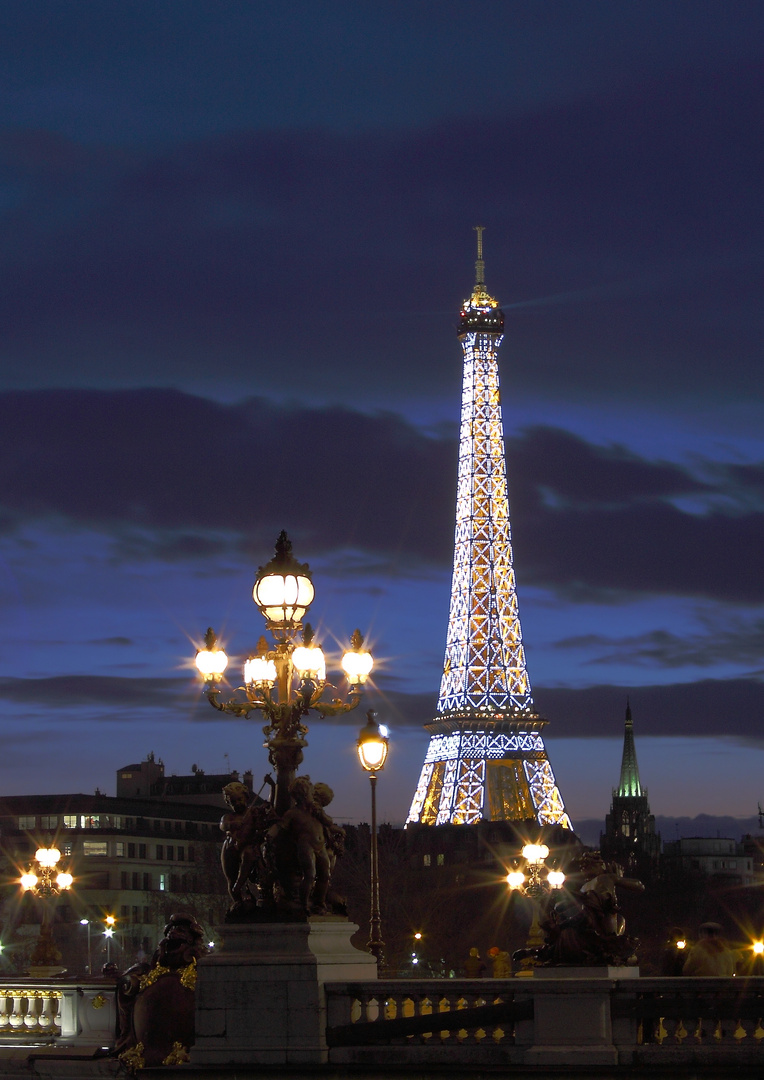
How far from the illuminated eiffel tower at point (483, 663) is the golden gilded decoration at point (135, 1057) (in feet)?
381

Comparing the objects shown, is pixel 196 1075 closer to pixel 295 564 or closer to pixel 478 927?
pixel 295 564

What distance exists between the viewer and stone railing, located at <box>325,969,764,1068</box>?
20.8 m

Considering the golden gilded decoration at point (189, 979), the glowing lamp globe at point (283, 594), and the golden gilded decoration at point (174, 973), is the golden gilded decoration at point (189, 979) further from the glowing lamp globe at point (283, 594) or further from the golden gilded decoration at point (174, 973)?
the glowing lamp globe at point (283, 594)

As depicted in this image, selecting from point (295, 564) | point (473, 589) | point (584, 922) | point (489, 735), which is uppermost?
point (473, 589)

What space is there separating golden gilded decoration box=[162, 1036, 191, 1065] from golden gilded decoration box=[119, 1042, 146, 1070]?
34 centimetres

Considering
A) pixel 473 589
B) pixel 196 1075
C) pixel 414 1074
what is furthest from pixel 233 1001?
pixel 473 589

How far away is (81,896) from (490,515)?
47743 mm

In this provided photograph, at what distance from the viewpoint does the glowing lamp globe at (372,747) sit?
1337 inches

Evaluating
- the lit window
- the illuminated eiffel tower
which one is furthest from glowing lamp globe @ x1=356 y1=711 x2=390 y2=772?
the lit window

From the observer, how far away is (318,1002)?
23.0 meters

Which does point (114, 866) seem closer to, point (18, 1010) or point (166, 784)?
point (166, 784)

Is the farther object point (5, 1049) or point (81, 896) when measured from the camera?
point (81, 896)

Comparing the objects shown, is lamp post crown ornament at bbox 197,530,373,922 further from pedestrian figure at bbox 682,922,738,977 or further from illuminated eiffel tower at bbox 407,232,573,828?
illuminated eiffel tower at bbox 407,232,573,828

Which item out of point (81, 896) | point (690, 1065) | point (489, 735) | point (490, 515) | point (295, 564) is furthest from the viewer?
point (490, 515)
